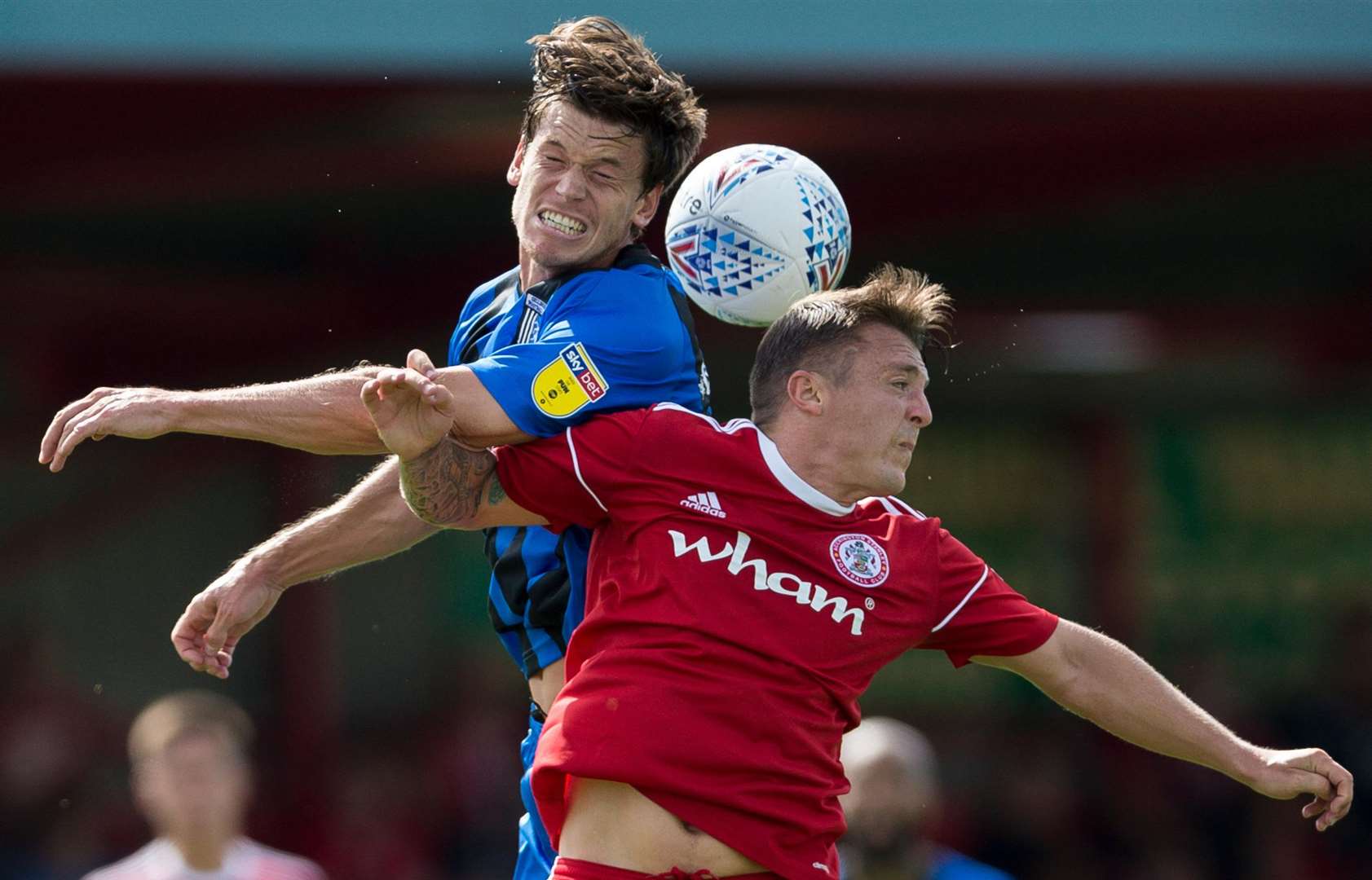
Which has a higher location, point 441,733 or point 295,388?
point 295,388

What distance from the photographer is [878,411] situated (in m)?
3.44

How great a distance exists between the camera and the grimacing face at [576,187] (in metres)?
3.62

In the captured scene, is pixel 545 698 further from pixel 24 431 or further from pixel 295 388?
pixel 24 431

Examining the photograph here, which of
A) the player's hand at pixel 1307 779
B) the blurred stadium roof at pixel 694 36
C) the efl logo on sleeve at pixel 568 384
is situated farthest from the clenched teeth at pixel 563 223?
the blurred stadium roof at pixel 694 36

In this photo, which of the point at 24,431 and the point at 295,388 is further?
the point at 24,431

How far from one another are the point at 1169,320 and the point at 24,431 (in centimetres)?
752

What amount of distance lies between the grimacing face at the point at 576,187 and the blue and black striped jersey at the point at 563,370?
0.06 meters

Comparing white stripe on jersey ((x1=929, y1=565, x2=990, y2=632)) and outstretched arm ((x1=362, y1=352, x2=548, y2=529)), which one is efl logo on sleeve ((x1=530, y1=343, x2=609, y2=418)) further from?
white stripe on jersey ((x1=929, y1=565, x2=990, y2=632))

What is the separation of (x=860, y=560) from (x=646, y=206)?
881 millimetres

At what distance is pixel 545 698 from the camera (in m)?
3.76

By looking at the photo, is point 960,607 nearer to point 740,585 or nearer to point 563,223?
point 740,585

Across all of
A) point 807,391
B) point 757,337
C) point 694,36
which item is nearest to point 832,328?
point 807,391

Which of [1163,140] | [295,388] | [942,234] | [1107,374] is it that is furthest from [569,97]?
[1107,374]

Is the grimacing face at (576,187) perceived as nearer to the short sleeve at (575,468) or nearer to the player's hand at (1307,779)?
the short sleeve at (575,468)
